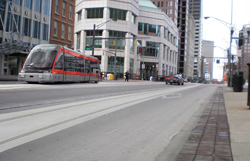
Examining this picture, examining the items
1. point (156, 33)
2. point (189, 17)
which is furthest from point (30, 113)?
point (189, 17)

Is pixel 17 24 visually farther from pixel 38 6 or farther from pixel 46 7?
pixel 46 7

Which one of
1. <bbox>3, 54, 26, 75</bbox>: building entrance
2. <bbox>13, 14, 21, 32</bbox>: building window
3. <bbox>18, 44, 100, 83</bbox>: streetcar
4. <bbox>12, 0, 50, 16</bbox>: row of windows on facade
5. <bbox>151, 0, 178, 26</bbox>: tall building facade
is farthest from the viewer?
<bbox>151, 0, 178, 26</bbox>: tall building facade

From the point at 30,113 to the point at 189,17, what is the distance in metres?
143

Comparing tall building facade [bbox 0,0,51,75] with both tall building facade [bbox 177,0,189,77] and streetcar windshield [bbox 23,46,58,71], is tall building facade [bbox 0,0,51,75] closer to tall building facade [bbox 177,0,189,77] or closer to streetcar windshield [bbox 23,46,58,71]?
streetcar windshield [bbox 23,46,58,71]

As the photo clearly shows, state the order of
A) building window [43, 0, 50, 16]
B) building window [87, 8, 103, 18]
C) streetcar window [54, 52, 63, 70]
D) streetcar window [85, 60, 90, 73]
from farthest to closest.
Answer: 1. building window [87, 8, 103, 18]
2. building window [43, 0, 50, 16]
3. streetcar window [85, 60, 90, 73]
4. streetcar window [54, 52, 63, 70]

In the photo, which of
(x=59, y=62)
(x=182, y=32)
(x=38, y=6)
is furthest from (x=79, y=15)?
(x=182, y=32)

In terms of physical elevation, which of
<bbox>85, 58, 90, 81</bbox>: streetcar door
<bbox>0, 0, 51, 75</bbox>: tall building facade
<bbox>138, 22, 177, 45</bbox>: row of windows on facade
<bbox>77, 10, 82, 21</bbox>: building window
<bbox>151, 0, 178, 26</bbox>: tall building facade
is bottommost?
<bbox>85, 58, 90, 81</bbox>: streetcar door

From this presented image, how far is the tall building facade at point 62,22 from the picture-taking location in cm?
3903

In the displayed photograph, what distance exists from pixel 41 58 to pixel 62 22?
891 inches

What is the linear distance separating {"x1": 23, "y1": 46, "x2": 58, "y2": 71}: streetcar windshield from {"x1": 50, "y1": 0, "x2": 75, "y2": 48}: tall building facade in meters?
18.8

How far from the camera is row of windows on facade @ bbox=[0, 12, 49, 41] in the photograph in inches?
1230

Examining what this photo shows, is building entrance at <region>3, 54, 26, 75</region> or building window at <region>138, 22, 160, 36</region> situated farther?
building window at <region>138, 22, 160, 36</region>

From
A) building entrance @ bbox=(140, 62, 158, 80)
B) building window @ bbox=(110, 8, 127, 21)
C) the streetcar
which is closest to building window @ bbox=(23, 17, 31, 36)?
the streetcar

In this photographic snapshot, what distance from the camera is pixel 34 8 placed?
35406 millimetres
